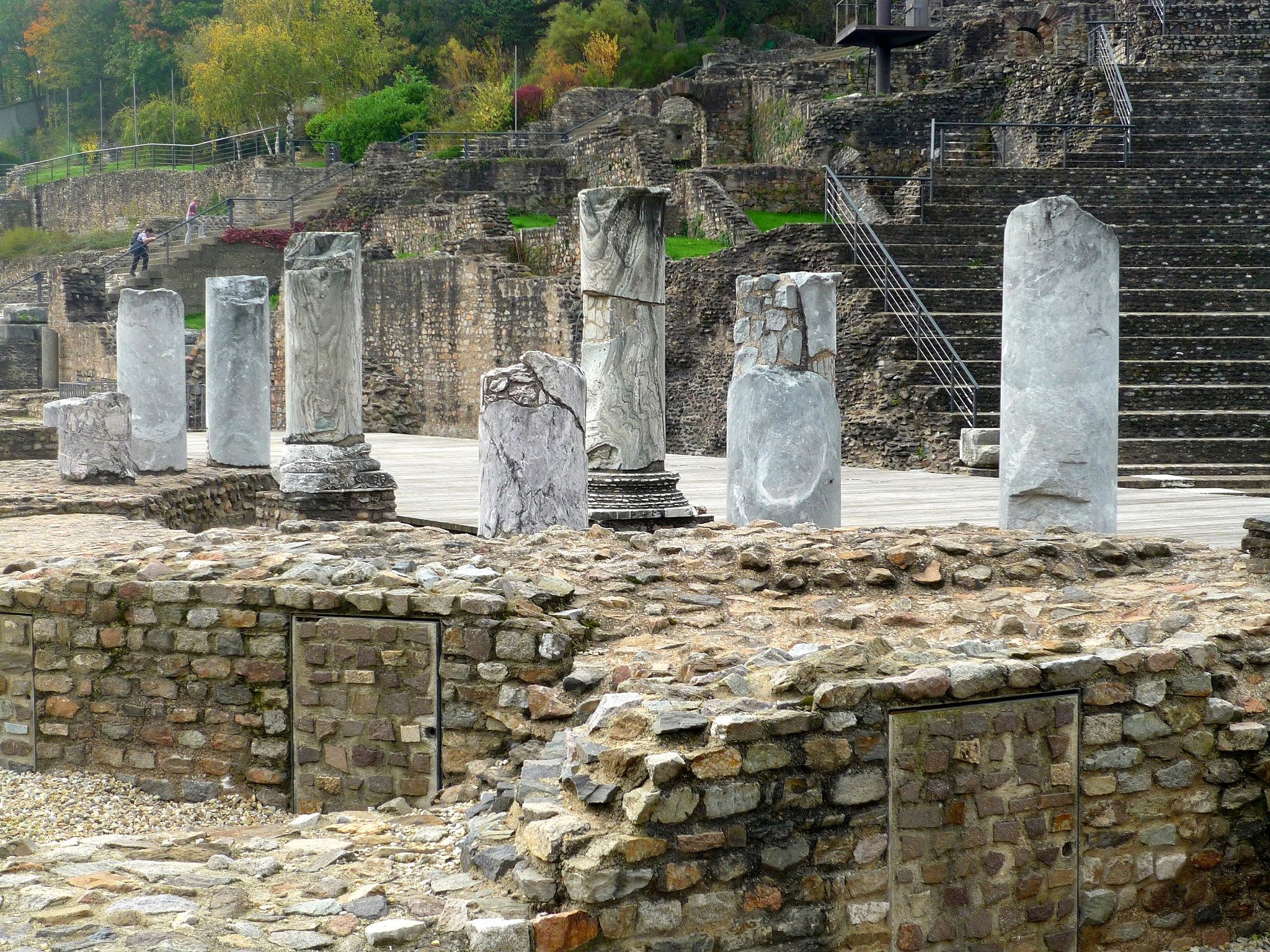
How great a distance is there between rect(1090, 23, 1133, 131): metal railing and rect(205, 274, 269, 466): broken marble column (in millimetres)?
13798

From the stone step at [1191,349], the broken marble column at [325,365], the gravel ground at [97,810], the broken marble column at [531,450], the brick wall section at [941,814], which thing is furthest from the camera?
the stone step at [1191,349]

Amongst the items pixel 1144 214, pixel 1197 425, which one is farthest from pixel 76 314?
pixel 1197 425

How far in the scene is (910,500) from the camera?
41.8 ft

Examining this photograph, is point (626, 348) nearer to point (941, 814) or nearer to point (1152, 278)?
point (941, 814)

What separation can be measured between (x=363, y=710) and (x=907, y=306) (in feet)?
45.5

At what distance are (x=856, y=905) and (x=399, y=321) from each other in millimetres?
22819

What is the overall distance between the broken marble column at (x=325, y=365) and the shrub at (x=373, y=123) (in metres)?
29.2

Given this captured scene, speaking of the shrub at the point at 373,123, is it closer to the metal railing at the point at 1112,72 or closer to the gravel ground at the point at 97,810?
the metal railing at the point at 1112,72

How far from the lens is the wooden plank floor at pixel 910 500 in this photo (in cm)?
1071

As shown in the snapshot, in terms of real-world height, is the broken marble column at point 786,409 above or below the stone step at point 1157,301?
below

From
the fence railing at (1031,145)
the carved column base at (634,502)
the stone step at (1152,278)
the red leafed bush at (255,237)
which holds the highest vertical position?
the fence railing at (1031,145)

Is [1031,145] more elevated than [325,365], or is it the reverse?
[1031,145]

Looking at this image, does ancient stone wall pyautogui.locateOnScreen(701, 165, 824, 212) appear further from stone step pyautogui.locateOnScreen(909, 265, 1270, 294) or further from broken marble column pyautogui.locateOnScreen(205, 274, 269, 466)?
broken marble column pyautogui.locateOnScreen(205, 274, 269, 466)

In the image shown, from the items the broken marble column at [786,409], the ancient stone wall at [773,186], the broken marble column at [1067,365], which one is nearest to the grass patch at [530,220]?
the ancient stone wall at [773,186]
